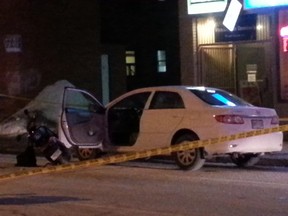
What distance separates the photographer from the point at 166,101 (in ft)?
54.2

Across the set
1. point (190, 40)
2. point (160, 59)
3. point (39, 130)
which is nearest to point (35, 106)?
point (190, 40)

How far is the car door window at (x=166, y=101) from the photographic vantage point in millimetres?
16297

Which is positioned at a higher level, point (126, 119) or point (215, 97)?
point (215, 97)

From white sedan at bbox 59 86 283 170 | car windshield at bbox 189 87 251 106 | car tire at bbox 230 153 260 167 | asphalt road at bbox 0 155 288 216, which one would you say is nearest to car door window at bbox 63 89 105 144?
white sedan at bbox 59 86 283 170

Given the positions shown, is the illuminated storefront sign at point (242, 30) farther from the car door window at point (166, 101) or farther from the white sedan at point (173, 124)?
the car door window at point (166, 101)

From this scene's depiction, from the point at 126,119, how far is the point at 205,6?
7.10 meters

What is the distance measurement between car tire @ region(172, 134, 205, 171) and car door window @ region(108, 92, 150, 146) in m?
1.19

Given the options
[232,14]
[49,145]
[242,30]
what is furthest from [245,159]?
[242,30]

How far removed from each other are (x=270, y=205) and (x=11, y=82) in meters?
19.2

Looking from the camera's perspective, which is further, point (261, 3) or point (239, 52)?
point (239, 52)

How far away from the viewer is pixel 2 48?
29391 mm

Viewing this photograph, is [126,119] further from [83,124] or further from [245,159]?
[245,159]

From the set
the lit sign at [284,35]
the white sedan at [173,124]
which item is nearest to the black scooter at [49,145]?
the white sedan at [173,124]

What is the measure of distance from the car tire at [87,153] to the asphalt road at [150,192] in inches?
26.0
